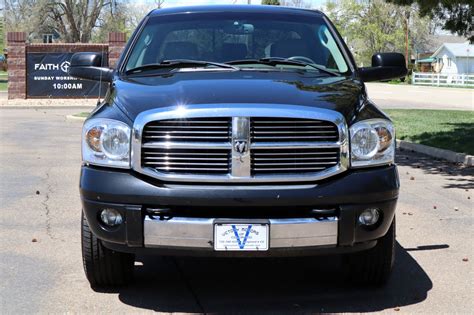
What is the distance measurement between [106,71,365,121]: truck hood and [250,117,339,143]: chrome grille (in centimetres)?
12

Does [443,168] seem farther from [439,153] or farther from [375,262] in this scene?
[375,262]

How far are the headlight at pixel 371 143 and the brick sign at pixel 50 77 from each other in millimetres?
21910

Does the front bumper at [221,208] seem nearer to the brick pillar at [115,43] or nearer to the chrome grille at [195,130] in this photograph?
the chrome grille at [195,130]

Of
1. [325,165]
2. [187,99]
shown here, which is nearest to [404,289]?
[325,165]

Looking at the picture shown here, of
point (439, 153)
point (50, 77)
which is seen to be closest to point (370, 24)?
point (50, 77)

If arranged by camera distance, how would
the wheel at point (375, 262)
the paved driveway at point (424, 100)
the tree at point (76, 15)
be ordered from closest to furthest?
the wheel at point (375, 262) → the paved driveway at point (424, 100) → the tree at point (76, 15)

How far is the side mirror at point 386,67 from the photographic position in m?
5.55

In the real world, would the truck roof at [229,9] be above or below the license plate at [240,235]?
above

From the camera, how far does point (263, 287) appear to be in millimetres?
4777

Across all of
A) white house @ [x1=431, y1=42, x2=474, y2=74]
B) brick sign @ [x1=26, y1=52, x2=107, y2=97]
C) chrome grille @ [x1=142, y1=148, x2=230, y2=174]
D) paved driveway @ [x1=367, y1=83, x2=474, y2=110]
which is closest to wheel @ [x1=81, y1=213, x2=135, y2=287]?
chrome grille @ [x1=142, y1=148, x2=230, y2=174]

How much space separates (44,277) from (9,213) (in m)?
2.33

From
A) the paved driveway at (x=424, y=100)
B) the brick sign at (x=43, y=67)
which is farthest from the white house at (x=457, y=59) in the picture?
the brick sign at (x=43, y=67)

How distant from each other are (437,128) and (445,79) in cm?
3989

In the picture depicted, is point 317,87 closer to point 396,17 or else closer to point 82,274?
point 82,274
